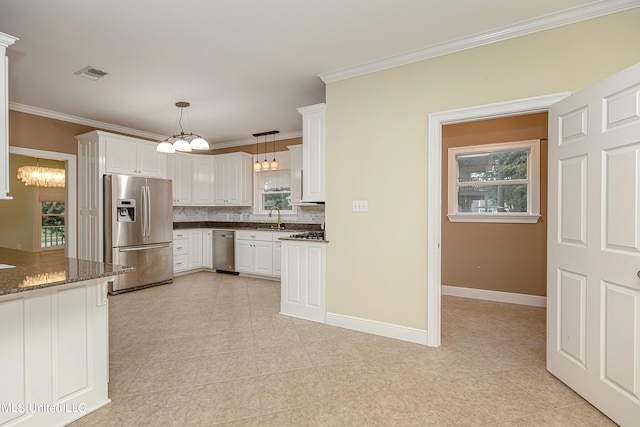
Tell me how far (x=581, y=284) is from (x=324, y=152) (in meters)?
2.50

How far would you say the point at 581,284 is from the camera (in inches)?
83.3

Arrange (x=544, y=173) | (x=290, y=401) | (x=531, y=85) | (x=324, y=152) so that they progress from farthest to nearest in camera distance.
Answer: (x=544, y=173)
(x=324, y=152)
(x=531, y=85)
(x=290, y=401)

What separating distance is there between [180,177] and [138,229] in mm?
1580

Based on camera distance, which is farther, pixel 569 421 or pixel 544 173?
pixel 544 173

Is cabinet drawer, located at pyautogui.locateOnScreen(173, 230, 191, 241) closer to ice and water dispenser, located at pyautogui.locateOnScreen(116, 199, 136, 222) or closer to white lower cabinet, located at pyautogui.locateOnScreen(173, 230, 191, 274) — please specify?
white lower cabinet, located at pyautogui.locateOnScreen(173, 230, 191, 274)

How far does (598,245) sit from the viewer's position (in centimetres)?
198

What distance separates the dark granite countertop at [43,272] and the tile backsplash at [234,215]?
3971 mm

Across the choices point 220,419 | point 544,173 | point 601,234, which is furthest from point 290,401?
point 544,173

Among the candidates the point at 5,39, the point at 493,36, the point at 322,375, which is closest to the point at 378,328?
the point at 322,375

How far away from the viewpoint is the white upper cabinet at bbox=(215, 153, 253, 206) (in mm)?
6336

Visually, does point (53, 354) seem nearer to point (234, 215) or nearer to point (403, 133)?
point (403, 133)

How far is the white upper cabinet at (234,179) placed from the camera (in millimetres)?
6336

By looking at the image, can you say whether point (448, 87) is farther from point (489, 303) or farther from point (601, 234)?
point (489, 303)

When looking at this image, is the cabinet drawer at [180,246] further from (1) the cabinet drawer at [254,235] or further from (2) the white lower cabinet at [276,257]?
→ (2) the white lower cabinet at [276,257]
